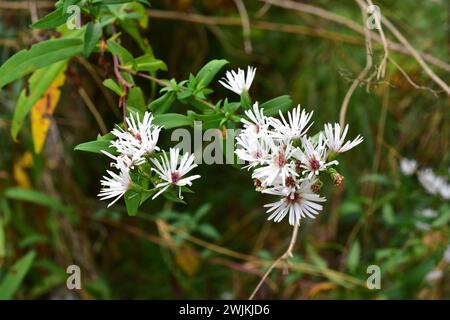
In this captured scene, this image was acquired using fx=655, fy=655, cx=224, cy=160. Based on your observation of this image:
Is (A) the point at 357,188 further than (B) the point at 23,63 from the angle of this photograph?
Yes

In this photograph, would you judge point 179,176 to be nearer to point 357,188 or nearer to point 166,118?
point 166,118

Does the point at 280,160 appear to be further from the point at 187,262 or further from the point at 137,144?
the point at 187,262

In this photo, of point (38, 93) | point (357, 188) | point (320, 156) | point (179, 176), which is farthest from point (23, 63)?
point (357, 188)

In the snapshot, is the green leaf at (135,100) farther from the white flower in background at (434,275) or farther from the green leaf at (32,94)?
the white flower in background at (434,275)

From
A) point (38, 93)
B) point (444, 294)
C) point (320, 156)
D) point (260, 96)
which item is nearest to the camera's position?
point (320, 156)

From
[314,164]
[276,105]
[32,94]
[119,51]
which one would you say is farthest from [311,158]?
[32,94]

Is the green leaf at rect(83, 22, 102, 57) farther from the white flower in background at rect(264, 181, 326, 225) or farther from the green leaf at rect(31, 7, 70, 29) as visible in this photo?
the white flower in background at rect(264, 181, 326, 225)
